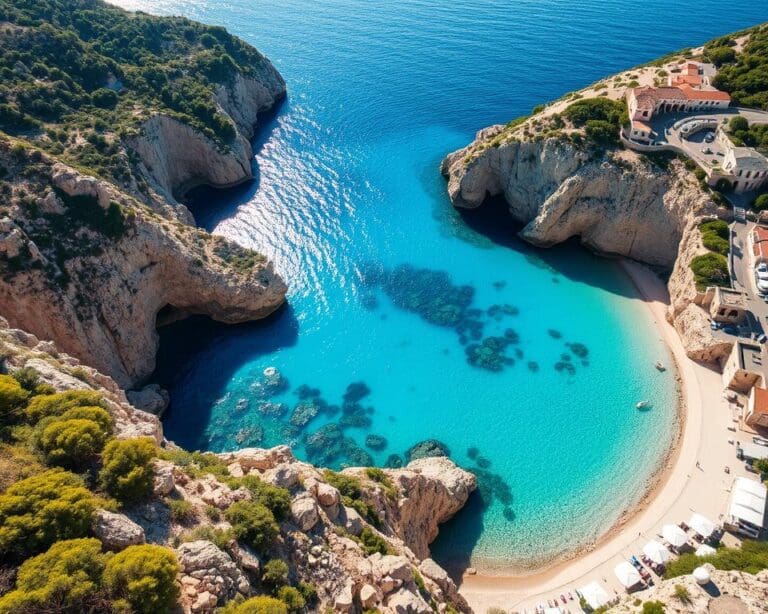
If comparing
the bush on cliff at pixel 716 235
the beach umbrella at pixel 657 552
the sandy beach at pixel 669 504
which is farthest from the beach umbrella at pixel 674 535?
the bush on cliff at pixel 716 235

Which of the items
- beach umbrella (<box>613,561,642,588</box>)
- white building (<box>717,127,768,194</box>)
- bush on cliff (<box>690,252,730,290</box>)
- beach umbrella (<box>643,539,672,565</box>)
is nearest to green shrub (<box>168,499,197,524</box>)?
beach umbrella (<box>613,561,642,588</box>)

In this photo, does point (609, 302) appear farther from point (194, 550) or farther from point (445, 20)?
point (445, 20)

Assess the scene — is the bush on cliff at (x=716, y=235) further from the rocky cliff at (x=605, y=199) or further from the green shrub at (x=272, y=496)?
the green shrub at (x=272, y=496)

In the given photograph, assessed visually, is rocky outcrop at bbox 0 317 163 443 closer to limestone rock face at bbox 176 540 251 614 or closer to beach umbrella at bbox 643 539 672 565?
limestone rock face at bbox 176 540 251 614

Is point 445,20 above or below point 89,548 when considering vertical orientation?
above

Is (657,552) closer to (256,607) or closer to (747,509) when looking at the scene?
(747,509)

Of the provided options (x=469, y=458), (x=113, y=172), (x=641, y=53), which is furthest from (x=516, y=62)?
(x=469, y=458)
